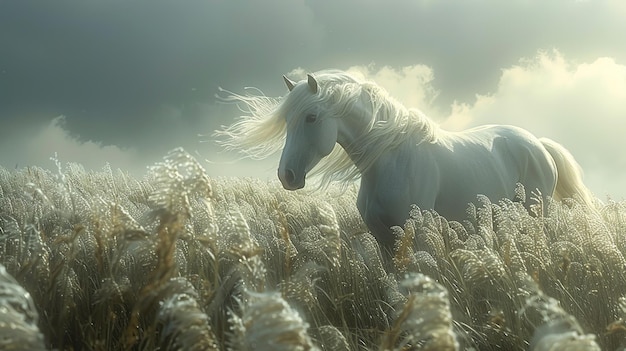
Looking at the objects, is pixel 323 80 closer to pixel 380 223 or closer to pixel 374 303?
→ pixel 380 223

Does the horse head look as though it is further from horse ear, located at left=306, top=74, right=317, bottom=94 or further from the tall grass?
the tall grass

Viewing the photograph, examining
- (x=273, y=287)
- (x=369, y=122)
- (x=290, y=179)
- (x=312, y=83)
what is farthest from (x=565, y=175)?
(x=273, y=287)

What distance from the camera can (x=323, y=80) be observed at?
4.60 metres

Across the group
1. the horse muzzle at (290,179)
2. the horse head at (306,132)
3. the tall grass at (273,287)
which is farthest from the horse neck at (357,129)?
the tall grass at (273,287)

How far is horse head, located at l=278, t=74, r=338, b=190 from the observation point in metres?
4.29

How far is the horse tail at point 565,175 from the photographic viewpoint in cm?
663

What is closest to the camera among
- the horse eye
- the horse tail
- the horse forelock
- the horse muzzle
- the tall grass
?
the tall grass

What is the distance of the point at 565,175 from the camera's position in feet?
21.9

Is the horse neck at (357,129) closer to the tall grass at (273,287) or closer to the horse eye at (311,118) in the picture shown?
the horse eye at (311,118)

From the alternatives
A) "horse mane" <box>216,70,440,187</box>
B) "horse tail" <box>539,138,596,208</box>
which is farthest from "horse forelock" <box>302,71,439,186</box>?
"horse tail" <box>539,138,596,208</box>

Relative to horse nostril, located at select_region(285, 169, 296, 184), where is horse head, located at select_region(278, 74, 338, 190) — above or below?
above

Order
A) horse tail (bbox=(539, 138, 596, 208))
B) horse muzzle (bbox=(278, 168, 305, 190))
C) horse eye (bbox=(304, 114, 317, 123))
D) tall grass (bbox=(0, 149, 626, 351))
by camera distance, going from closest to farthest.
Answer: tall grass (bbox=(0, 149, 626, 351)) < horse muzzle (bbox=(278, 168, 305, 190)) < horse eye (bbox=(304, 114, 317, 123)) < horse tail (bbox=(539, 138, 596, 208))

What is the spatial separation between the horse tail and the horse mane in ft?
7.36

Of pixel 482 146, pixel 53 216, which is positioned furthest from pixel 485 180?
pixel 53 216
